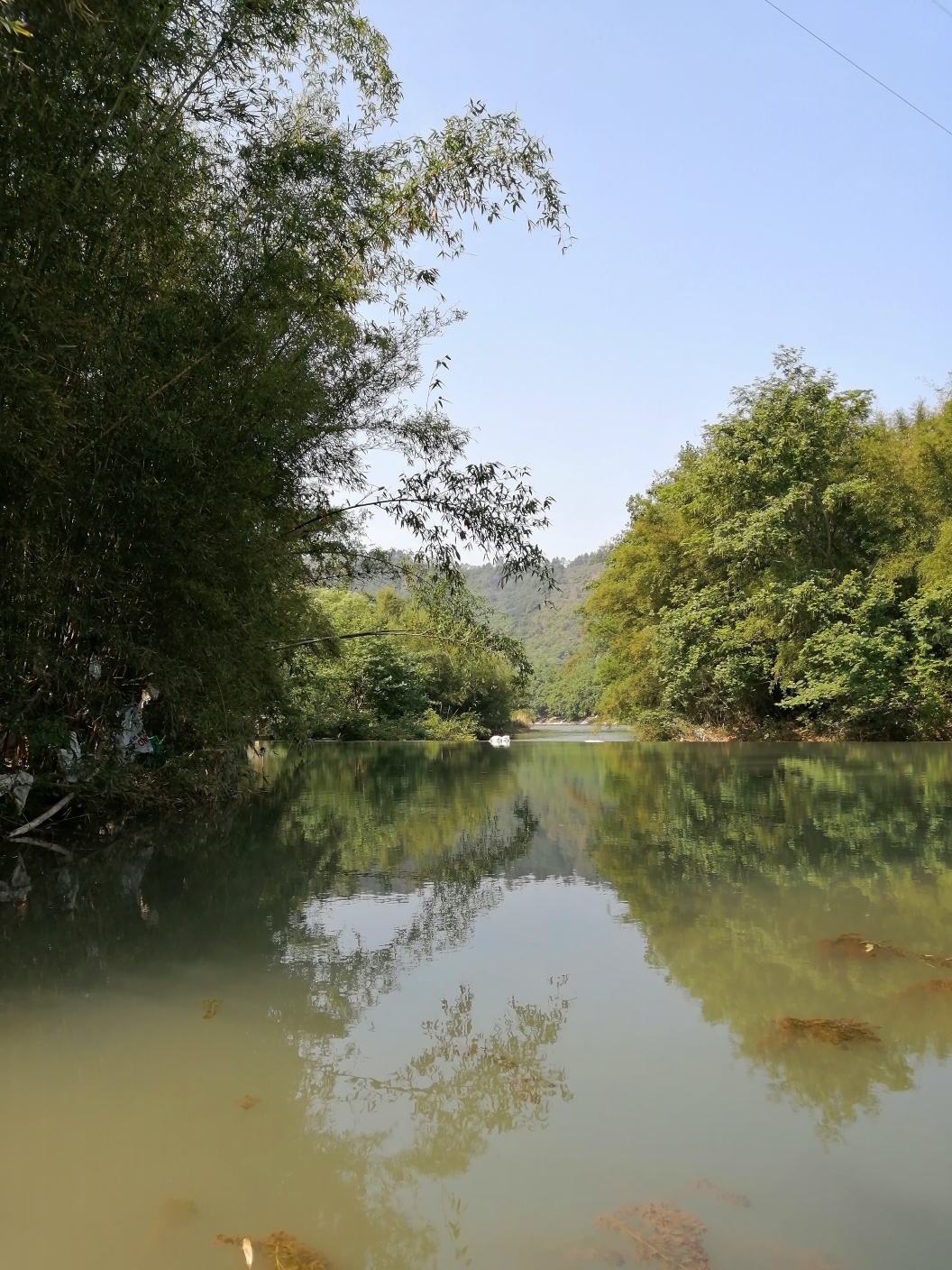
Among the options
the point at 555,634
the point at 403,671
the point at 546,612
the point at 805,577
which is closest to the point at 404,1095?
the point at 805,577

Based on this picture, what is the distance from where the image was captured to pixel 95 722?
7.38 m

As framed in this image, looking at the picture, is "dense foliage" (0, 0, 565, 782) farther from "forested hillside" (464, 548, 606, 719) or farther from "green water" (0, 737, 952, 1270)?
"forested hillside" (464, 548, 606, 719)

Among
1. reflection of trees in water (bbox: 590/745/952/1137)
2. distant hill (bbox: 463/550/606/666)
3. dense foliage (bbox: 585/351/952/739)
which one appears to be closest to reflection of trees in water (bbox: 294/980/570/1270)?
reflection of trees in water (bbox: 590/745/952/1137)

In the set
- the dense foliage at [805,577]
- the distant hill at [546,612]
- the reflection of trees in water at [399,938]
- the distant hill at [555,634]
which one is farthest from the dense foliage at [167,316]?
the distant hill at [546,612]

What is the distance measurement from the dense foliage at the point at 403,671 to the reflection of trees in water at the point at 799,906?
3001 millimetres

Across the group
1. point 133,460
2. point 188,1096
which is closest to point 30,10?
point 133,460

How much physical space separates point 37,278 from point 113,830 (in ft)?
15.8

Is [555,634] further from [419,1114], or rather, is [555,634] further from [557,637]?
[419,1114]

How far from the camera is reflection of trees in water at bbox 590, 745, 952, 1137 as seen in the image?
2.74 m

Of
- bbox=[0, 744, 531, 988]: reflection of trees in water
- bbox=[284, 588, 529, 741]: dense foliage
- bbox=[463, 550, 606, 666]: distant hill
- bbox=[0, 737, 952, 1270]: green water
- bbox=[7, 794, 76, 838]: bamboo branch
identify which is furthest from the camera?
bbox=[463, 550, 606, 666]: distant hill

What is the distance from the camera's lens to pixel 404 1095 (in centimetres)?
250

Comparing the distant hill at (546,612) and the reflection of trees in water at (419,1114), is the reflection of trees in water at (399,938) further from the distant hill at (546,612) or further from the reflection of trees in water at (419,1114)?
the distant hill at (546,612)

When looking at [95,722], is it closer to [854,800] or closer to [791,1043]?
[791,1043]

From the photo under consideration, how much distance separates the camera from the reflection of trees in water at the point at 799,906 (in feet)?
8.99
